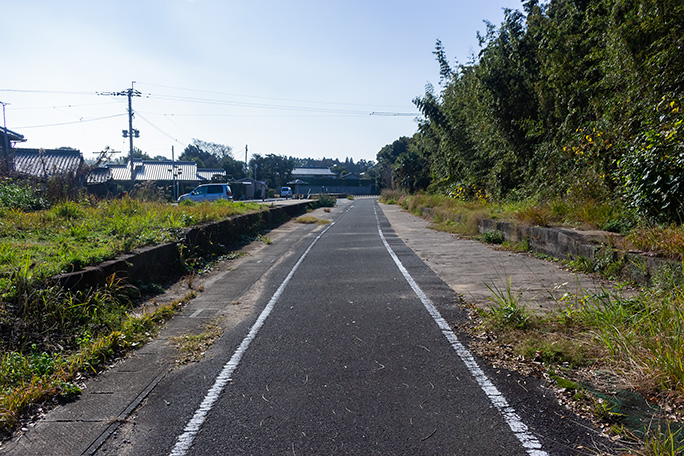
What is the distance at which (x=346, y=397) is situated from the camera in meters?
4.02

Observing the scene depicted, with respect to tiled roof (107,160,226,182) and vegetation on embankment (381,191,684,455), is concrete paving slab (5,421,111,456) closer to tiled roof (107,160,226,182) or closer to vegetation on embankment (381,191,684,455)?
vegetation on embankment (381,191,684,455)

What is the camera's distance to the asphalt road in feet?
10.9

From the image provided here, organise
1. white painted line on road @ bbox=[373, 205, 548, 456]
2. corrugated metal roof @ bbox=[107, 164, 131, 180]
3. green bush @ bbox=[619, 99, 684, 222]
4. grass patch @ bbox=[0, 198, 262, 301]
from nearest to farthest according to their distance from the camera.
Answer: white painted line on road @ bbox=[373, 205, 548, 456], grass patch @ bbox=[0, 198, 262, 301], green bush @ bbox=[619, 99, 684, 222], corrugated metal roof @ bbox=[107, 164, 131, 180]

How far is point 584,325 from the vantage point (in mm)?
5418

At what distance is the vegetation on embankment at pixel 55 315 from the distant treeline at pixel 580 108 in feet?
27.4

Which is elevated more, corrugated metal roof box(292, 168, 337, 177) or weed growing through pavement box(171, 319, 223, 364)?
corrugated metal roof box(292, 168, 337, 177)

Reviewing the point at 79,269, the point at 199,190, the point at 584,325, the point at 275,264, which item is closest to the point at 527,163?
the point at 275,264

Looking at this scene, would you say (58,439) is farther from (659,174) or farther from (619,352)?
(659,174)

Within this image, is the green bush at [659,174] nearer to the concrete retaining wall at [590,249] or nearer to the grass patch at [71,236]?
the concrete retaining wall at [590,249]

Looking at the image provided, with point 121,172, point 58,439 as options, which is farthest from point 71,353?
point 121,172

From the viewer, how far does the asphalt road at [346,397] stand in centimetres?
332

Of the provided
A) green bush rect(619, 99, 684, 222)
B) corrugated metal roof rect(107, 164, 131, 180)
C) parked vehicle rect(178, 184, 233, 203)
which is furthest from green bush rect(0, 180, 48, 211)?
corrugated metal roof rect(107, 164, 131, 180)

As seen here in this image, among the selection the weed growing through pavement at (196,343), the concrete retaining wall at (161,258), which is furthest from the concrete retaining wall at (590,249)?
the concrete retaining wall at (161,258)

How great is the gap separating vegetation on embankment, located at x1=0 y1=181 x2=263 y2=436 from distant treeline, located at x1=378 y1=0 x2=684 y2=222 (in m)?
8.35
